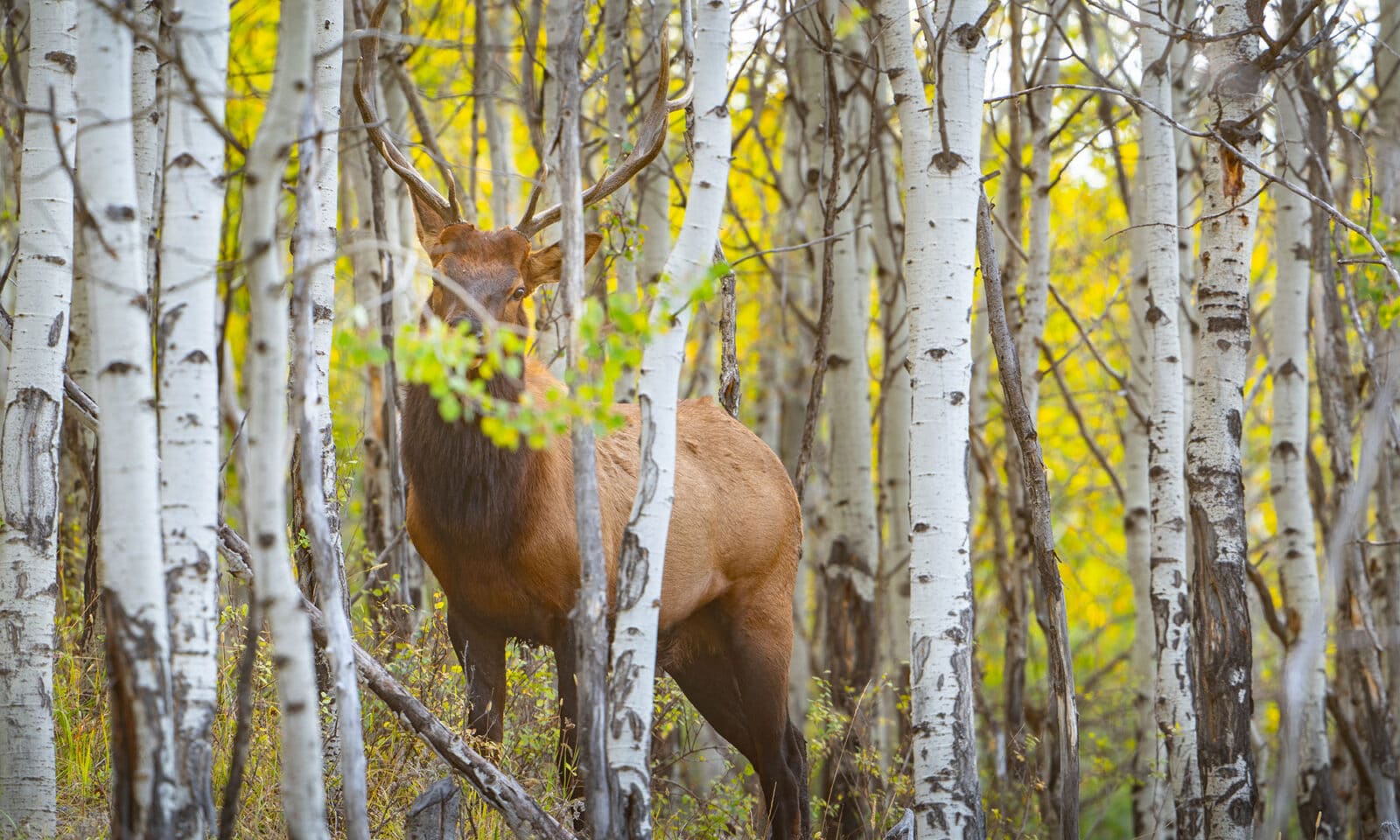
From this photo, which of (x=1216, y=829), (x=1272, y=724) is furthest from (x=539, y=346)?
(x=1272, y=724)

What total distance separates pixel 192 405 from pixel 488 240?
236cm

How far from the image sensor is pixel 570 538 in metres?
4.82

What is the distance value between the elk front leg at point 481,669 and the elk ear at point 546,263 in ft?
5.02

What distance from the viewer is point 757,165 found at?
13438 millimetres

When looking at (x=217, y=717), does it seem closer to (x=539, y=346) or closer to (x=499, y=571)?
(x=499, y=571)

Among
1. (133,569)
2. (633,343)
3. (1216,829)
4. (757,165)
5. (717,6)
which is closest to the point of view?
(133,569)

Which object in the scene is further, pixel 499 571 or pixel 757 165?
pixel 757 165

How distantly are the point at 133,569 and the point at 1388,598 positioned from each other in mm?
8057

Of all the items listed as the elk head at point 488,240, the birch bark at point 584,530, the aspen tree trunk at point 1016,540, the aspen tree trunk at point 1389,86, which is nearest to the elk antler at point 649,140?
the elk head at point 488,240

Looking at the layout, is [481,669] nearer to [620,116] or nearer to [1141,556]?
[620,116]

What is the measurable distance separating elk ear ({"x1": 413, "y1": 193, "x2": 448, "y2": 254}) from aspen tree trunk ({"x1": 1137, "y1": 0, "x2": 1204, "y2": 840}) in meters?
3.33

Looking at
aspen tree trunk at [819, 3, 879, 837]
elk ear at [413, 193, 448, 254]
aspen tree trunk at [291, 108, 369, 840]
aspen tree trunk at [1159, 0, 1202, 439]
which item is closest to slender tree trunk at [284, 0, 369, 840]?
aspen tree trunk at [291, 108, 369, 840]

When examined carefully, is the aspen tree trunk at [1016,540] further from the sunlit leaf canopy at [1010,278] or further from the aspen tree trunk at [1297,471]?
the aspen tree trunk at [1297,471]

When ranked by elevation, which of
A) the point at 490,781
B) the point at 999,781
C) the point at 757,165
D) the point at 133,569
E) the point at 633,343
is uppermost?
the point at 757,165
